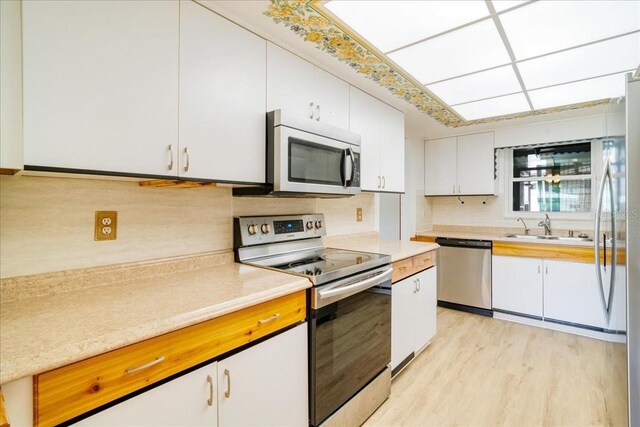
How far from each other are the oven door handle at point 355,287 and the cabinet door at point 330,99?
1.03 m

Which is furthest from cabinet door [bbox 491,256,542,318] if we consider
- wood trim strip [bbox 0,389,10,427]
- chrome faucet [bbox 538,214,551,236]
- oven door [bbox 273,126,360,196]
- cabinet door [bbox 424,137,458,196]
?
wood trim strip [bbox 0,389,10,427]

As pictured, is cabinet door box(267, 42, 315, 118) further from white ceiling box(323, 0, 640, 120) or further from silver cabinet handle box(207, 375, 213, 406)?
silver cabinet handle box(207, 375, 213, 406)

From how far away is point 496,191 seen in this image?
12.7ft

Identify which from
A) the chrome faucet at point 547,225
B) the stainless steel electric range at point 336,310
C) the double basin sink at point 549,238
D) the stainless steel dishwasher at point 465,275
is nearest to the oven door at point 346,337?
the stainless steel electric range at point 336,310

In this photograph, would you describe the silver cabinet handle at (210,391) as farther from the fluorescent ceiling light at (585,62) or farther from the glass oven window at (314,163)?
the fluorescent ceiling light at (585,62)

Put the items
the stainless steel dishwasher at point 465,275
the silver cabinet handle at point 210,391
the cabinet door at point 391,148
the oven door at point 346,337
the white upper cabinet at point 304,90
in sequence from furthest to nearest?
the stainless steel dishwasher at point 465,275, the cabinet door at point 391,148, the white upper cabinet at point 304,90, the oven door at point 346,337, the silver cabinet handle at point 210,391

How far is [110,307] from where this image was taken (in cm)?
102

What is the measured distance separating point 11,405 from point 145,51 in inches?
45.6

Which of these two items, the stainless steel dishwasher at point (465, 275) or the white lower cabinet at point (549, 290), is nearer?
the white lower cabinet at point (549, 290)

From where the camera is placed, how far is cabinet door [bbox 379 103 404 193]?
2586 mm

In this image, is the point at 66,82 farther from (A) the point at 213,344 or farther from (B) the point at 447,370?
(B) the point at 447,370

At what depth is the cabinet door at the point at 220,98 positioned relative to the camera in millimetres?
1315

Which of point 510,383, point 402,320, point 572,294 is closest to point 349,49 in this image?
point 402,320

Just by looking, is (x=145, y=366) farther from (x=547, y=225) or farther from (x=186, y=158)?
(x=547, y=225)
